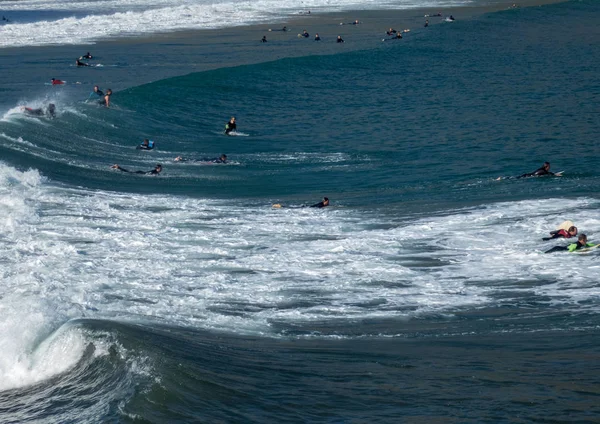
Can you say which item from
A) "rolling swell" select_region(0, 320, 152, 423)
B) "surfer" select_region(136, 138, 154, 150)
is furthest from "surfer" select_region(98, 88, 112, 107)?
"rolling swell" select_region(0, 320, 152, 423)

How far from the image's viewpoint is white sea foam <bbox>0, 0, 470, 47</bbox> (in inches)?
2906

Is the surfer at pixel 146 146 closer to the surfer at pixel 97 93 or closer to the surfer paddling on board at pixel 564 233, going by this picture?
the surfer at pixel 97 93

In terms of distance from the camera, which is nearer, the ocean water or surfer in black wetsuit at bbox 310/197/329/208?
the ocean water

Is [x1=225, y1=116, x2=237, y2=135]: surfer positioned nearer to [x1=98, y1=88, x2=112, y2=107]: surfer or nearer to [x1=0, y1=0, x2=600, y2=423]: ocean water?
[x1=0, y1=0, x2=600, y2=423]: ocean water

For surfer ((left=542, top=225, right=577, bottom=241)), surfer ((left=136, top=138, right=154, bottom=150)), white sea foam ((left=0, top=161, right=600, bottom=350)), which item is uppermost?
surfer ((left=136, top=138, right=154, bottom=150))

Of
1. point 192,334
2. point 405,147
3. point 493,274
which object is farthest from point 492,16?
point 192,334

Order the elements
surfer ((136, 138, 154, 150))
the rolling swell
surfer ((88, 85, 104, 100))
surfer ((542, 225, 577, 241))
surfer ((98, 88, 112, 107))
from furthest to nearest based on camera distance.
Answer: surfer ((88, 85, 104, 100)) → surfer ((98, 88, 112, 107)) → surfer ((136, 138, 154, 150)) → surfer ((542, 225, 577, 241)) → the rolling swell

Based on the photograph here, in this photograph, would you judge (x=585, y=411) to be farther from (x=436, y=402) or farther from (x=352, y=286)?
(x=352, y=286)

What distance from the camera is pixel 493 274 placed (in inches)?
770

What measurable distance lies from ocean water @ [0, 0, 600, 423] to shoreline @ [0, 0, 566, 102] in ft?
15.2

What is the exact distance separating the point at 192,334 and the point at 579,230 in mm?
10958

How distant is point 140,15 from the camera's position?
8900cm

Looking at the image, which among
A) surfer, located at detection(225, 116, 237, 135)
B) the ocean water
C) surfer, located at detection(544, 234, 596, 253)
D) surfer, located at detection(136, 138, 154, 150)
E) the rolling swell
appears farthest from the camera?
surfer, located at detection(225, 116, 237, 135)

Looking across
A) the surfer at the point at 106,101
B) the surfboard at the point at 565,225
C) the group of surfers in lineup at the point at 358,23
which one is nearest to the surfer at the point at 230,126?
the surfer at the point at 106,101
